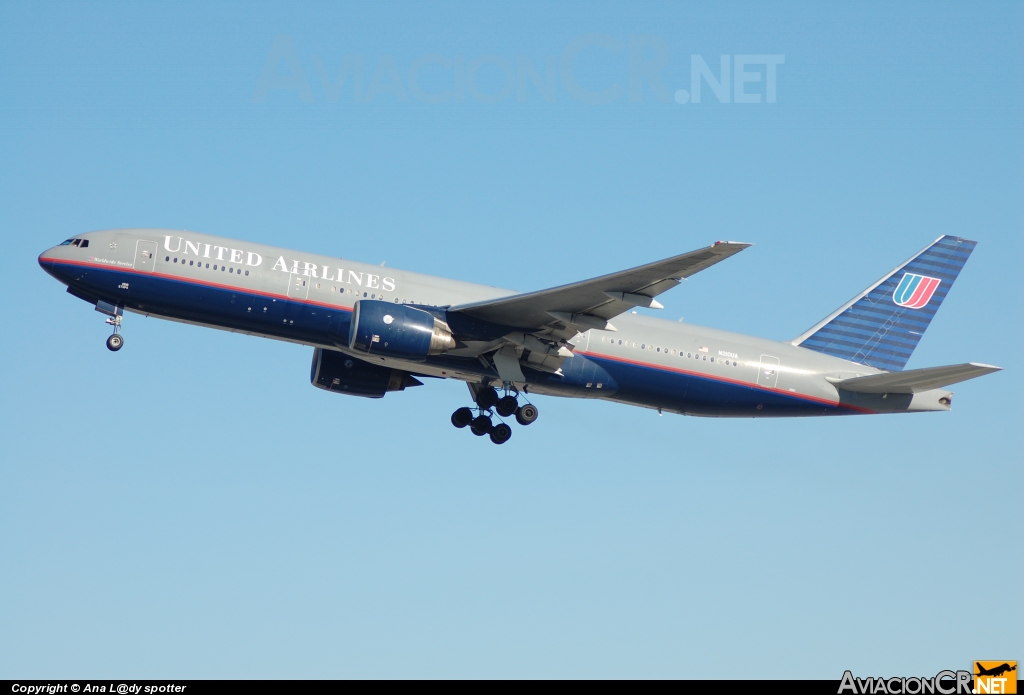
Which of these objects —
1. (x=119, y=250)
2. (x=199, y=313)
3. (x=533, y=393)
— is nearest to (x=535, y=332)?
(x=533, y=393)

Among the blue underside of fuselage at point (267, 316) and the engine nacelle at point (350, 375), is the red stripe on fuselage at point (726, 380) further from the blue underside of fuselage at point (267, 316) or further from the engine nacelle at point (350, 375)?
the engine nacelle at point (350, 375)

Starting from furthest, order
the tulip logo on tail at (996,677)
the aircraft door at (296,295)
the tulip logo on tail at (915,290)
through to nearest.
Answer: the tulip logo on tail at (915,290), the aircraft door at (296,295), the tulip logo on tail at (996,677)

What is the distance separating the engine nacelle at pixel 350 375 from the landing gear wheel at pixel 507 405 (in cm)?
374

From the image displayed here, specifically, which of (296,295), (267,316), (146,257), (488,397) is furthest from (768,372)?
(146,257)

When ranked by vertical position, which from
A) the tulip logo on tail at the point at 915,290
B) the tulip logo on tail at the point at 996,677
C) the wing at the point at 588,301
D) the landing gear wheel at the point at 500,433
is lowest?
the tulip logo on tail at the point at 996,677

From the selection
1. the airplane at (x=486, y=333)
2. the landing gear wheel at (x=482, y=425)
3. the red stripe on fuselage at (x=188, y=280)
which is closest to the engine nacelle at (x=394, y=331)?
the airplane at (x=486, y=333)

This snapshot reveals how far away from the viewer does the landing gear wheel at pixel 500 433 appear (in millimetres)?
37125

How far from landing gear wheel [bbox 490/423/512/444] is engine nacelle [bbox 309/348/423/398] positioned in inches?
148

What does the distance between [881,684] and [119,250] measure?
→ 23.8 metres

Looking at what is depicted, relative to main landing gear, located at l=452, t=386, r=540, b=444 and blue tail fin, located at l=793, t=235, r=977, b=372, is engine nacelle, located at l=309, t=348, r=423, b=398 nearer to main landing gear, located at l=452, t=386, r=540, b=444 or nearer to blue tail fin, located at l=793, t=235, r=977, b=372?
main landing gear, located at l=452, t=386, r=540, b=444

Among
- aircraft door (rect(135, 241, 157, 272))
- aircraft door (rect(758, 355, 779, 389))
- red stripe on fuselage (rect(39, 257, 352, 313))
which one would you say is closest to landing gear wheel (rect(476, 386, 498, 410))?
red stripe on fuselage (rect(39, 257, 352, 313))

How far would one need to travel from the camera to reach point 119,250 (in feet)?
110

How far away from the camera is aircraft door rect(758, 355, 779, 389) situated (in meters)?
37.3

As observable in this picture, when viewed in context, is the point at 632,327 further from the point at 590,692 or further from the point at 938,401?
the point at 590,692
